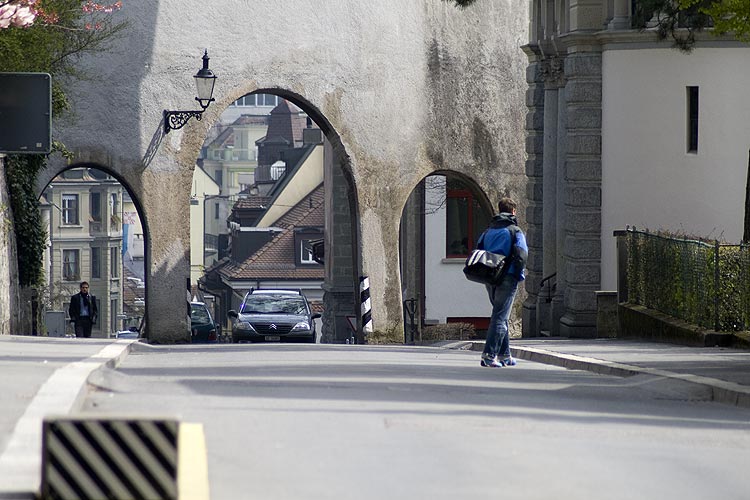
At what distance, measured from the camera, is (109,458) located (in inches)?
252

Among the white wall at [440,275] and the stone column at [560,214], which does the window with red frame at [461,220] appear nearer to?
the white wall at [440,275]

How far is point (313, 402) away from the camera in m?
11.3

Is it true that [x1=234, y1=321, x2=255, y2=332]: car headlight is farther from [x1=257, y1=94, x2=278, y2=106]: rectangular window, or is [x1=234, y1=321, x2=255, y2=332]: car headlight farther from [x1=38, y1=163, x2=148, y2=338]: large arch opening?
[x1=257, y1=94, x2=278, y2=106]: rectangular window

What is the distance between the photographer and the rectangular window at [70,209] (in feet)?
285

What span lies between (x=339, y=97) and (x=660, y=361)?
14555 mm

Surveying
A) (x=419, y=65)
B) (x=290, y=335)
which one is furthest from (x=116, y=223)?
(x=419, y=65)

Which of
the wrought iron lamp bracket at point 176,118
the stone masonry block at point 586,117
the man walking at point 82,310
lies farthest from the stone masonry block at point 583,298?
the man walking at point 82,310

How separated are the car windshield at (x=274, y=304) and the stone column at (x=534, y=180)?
37.3 ft

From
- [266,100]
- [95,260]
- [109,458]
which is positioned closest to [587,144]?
[109,458]

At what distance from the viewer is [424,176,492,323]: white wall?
4581 centimetres

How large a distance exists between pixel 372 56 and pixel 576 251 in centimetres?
747

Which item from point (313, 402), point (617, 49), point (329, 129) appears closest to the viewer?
point (313, 402)

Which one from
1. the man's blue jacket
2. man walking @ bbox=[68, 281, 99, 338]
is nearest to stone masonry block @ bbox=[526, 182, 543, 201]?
man walking @ bbox=[68, 281, 99, 338]

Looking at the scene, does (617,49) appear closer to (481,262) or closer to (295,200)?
(481,262)
